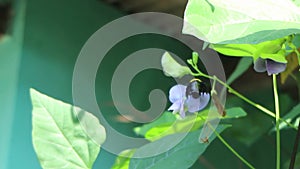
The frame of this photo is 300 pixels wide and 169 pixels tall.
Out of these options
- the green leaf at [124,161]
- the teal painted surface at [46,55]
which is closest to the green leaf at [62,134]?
the green leaf at [124,161]

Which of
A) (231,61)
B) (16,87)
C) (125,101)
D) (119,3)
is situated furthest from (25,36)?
(231,61)

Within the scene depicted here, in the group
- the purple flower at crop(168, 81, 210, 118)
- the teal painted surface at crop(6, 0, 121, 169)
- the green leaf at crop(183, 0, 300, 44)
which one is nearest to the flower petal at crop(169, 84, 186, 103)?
the purple flower at crop(168, 81, 210, 118)

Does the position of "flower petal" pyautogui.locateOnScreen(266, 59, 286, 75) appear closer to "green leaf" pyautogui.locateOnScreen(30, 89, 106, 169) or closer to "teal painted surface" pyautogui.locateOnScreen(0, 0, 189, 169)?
"green leaf" pyautogui.locateOnScreen(30, 89, 106, 169)

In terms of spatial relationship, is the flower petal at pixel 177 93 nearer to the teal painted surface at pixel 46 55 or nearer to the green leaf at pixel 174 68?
the green leaf at pixel 174 68

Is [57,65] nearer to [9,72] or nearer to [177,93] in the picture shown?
[9,72]

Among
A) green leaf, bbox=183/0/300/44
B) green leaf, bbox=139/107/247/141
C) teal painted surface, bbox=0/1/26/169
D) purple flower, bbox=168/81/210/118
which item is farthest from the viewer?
teal painted surface, bbox=0/1/26/169

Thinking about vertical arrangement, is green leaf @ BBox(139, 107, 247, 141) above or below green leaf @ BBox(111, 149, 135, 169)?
below
